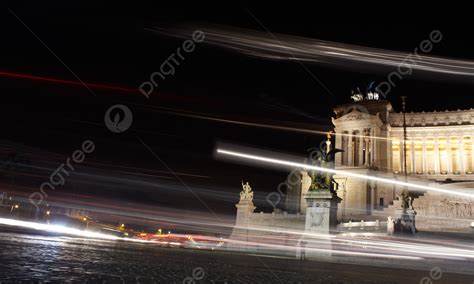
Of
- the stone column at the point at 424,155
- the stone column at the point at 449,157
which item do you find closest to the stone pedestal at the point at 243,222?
the stone column at the point at 424,155

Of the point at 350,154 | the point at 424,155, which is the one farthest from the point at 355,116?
the point at 424,155

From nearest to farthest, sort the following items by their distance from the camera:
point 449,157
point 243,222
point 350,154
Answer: point 243,222, point 449,157, point 350,154

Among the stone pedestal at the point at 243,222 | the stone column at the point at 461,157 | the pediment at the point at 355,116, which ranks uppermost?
the pediment at the point at 355,116

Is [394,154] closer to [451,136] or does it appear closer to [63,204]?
[451,136]

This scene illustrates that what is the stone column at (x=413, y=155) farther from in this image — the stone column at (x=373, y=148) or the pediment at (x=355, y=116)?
the pediment at (x=355, y=116)

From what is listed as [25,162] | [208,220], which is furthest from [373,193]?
[25,162]

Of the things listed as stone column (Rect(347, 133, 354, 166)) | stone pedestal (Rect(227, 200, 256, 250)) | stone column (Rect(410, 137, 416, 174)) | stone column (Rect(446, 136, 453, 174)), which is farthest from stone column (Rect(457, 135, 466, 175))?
stone pedestal (Rect(227, 200, 256, 250))

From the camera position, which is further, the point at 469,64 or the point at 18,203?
the point at 18,203

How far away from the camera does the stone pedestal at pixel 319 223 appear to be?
16859mm

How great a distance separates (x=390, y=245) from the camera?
2300 centimetres

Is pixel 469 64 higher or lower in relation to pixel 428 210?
higher

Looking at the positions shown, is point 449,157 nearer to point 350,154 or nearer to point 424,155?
point 424,155

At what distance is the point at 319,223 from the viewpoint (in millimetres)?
17016

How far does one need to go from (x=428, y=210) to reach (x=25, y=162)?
126 feet
